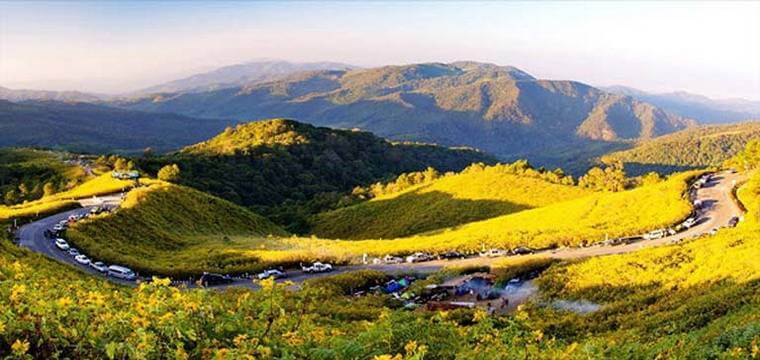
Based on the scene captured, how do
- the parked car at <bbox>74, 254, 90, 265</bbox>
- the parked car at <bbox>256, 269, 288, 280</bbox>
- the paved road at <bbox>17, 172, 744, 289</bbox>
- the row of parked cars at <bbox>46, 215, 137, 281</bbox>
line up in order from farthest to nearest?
the paved road at <bbox>17, 172, 744, 289</bbox> → the parked car at <bbox>256, 269, 288, 280</bbox> → the parked car at <bbox>74, 254, 90, 265</bbox> → the row of parked cars at <bbox>46, 215, 137, 281</bbox>

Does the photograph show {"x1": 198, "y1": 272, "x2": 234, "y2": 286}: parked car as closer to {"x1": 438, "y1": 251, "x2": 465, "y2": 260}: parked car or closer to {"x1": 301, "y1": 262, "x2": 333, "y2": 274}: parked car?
{"x1": 301, "y1": 262, "x2": 333, "y2": 274}: parked car

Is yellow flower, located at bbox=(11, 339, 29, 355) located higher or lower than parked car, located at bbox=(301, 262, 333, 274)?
higher

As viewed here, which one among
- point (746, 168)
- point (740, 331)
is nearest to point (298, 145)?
point (746, 168)

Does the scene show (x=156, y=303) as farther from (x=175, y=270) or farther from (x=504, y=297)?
(x=175, y=270)

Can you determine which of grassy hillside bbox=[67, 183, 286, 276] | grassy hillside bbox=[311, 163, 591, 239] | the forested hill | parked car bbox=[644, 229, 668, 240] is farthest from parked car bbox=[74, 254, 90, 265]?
the forested hill

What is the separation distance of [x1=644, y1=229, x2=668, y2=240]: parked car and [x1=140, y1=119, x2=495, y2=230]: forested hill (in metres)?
55.8

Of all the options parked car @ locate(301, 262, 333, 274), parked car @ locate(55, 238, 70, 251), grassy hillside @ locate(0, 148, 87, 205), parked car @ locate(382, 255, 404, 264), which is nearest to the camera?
parked car @ locate(301, 262, 333, 274)

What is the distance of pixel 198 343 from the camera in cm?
796

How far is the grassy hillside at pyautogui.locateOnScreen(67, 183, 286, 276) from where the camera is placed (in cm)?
4131

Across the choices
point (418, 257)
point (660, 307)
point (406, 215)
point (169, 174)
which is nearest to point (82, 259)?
point (418, 257)

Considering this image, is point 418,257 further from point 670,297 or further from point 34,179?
point 34,179

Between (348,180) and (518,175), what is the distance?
67623 millimetres

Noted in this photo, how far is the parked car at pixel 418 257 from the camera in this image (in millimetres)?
44750

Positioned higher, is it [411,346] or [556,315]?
[411,346]
